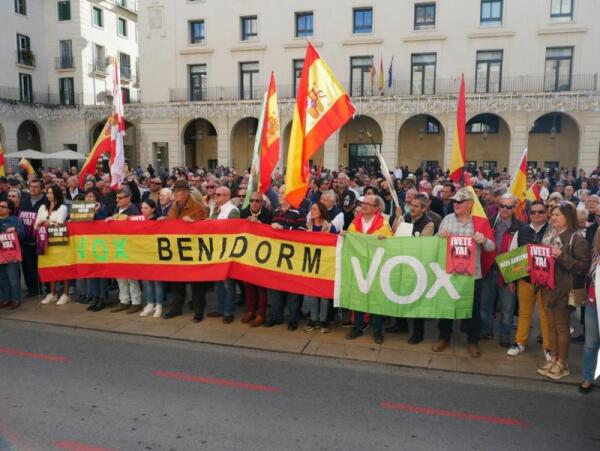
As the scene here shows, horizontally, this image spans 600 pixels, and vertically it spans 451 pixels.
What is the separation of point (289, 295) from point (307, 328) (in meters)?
0.54

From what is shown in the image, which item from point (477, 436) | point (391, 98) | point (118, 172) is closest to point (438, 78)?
point (391, 98)

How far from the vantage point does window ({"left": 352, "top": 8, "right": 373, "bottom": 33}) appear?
1137 inches

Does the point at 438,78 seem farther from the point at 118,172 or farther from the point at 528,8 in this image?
the point at 118,172

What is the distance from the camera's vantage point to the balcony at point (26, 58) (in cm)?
3472

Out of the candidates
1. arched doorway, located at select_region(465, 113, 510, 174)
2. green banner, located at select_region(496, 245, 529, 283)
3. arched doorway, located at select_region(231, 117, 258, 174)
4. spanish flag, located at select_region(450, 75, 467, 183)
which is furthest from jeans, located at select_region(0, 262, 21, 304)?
arched doorway, located at select_region(231, 117, 258, 174)

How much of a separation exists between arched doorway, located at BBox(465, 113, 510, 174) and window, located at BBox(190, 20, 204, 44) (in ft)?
57.1

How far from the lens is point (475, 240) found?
6043 millimetres

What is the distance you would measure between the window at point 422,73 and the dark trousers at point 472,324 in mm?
23717

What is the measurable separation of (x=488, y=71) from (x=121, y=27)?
2957cm

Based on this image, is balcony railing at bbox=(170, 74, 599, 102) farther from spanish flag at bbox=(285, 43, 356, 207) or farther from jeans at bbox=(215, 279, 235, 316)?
jeans at bbox=(215, 279, 235, 316)

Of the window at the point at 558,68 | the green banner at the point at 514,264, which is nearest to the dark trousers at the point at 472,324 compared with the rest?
the green banner at the point at 514,264

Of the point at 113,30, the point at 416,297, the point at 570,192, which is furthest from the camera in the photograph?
the point at 113,30

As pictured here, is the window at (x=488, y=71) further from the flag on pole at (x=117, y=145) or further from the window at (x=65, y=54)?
the window at (x=65, y=54)

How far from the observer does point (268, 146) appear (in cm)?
750
